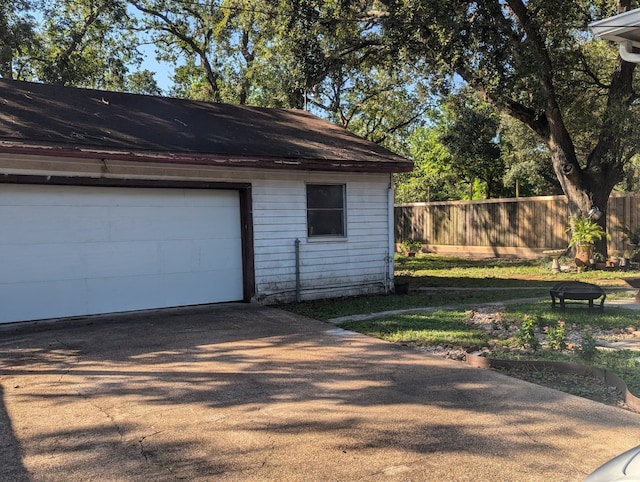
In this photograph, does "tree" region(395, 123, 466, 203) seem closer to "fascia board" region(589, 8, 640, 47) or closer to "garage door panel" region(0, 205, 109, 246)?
"garage door panel" region(0, 205, 109, 246)

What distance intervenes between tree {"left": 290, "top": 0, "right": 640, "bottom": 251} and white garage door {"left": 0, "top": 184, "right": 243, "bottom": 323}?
6.80 metres

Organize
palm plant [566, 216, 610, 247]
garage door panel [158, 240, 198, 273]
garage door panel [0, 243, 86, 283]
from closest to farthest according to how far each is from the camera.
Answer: garage door panel [0, 243, 86, 283]
garage door panel [158, 240, 198, 273]
palm plant [566, 216, 610, 247]

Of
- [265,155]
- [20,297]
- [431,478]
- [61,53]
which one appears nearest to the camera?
[431,478]

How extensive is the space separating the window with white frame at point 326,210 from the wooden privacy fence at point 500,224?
9955mm

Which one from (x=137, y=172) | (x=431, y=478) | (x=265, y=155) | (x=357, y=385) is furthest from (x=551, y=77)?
(x=431, y=478)

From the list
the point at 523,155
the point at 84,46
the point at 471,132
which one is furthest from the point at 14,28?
the point at 523,155

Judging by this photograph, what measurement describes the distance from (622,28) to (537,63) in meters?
8.49

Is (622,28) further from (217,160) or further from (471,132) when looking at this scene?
(471,132)

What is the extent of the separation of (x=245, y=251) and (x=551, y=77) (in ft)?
32.4

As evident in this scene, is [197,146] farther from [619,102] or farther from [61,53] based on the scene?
[61,53]

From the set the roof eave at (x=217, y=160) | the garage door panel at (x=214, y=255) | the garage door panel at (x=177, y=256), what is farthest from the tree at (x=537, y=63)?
the garage door panel at (x=177, y=256)

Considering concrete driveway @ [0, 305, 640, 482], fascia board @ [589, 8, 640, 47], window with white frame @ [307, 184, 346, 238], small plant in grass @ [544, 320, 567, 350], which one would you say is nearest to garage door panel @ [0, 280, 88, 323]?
concrete driveway @ [0, 305, 640, 482]

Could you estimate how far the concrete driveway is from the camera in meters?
3.41

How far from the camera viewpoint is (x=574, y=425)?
4031 mm
